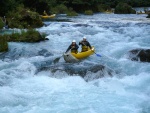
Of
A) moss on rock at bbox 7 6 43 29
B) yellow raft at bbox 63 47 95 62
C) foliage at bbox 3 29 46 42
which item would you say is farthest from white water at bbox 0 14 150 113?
moss on rock at bbox 7 6 43 29

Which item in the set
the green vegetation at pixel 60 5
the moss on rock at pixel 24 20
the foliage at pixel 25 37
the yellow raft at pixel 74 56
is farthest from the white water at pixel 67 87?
the green vegetation at pixel 60 5

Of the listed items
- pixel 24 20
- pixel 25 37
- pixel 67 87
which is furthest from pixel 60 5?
pixel 67 87

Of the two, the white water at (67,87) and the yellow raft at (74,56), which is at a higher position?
the yellow raft at (74,56)

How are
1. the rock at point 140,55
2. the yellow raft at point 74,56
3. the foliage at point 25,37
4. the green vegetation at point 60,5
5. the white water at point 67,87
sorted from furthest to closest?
the green vegetation at point 60,5
the foliage at point 25,37
the rock at point 140,55
the yellow raft at point 74,56
the white water at point 67,87

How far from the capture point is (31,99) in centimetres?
859

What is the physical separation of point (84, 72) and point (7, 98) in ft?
10.8

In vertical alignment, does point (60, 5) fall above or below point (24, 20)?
above

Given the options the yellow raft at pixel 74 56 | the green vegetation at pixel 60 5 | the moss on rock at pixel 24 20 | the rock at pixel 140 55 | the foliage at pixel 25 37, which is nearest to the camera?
the yellow raft at pixel 74 56

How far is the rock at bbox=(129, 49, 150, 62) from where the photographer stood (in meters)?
12.8

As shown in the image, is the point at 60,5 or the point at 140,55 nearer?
the point at 140,55

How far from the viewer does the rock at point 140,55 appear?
12.8m

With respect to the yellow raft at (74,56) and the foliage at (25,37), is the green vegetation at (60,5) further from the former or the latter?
the yellow raft at (74,56)

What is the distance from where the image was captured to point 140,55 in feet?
42.5

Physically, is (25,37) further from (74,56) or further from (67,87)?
(67,87)
